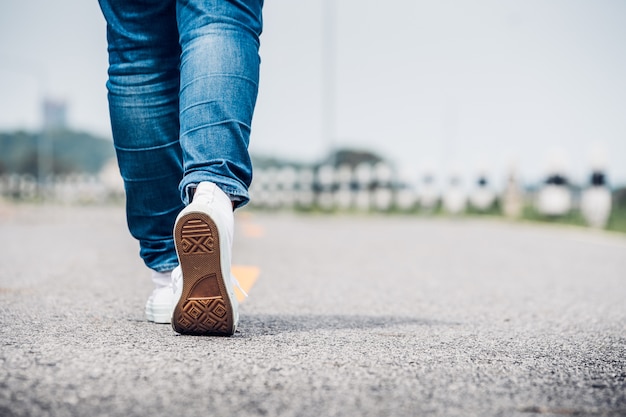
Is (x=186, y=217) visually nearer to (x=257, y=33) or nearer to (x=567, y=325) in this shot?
(x=257, y=33)

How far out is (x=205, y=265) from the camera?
186 centimetres

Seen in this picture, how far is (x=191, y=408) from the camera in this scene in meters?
1.27

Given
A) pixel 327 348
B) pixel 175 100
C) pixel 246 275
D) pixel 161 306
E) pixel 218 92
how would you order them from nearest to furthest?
pixel 327 348 → pixel 218 92 → pixel 161 306 → pixel 175 100 → pixel 246 275

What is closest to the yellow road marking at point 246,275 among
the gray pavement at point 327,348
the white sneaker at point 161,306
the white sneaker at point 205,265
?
the gray pavement at point 327,348

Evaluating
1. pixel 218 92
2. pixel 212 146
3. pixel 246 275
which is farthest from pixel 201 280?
pixel 246 275

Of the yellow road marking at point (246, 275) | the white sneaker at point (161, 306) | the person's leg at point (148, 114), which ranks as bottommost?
the yellow road marking at point (246, 275)

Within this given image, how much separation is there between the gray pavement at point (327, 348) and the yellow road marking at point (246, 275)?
5 cm

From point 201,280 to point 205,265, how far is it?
0.04 meters

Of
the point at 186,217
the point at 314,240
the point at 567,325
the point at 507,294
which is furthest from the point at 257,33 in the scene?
the point at 314,240

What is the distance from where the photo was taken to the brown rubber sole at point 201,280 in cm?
184

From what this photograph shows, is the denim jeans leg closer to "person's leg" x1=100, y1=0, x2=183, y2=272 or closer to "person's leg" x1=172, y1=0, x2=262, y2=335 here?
"person's leg" x1=172, y1=0, x2=262, y2=335

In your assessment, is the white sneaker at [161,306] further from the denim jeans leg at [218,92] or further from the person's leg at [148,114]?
the denim jeans leg at [218,92]

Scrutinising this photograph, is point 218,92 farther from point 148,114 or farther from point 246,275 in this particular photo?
point 246,275

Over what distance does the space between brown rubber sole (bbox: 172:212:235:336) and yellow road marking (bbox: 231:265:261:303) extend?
105 centimetres
